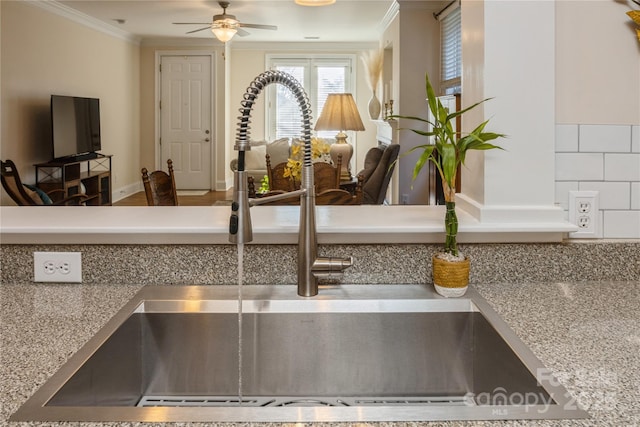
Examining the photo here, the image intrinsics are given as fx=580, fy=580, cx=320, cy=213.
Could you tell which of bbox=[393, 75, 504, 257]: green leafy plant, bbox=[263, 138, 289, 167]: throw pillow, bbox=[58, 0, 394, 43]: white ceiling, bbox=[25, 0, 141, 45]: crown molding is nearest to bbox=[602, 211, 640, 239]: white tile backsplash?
bbox=[393, 75, 504, 257]: green leafy plant

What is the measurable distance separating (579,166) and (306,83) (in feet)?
29.7

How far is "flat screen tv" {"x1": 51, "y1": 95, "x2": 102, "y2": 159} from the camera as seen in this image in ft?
21.0

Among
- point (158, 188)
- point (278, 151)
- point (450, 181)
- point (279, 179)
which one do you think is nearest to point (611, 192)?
point (450, 181)

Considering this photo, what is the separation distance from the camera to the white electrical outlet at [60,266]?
130 cm

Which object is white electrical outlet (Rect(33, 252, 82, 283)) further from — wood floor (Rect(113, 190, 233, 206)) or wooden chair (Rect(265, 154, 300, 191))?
wood floor (Rect(113, 190, 233, 206))

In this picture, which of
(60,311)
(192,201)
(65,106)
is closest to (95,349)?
(60,311)

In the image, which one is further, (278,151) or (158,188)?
(278,151)

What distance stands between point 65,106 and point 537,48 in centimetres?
640

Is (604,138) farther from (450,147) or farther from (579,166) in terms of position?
(450,147)

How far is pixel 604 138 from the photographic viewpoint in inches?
52.9

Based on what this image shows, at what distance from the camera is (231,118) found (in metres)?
10.2

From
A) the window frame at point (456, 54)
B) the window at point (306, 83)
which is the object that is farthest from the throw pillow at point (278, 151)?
the window frame at point (456, 54)

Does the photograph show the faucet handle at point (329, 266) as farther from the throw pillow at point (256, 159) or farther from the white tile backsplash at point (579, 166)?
the throw pillow at point (256, 159)

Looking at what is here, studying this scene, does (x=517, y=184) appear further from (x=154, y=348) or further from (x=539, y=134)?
(x=154, y=348)
